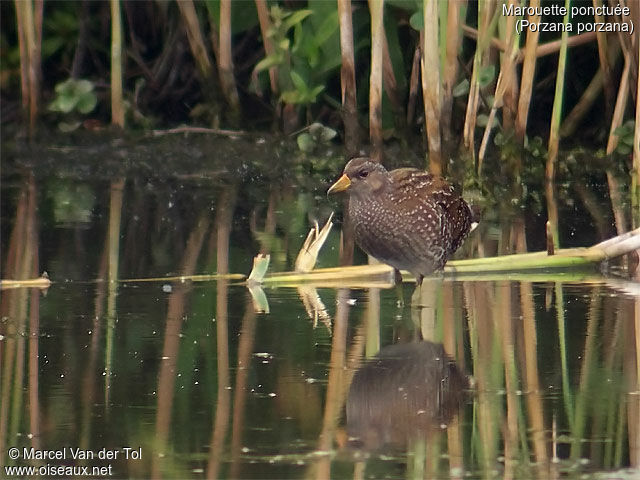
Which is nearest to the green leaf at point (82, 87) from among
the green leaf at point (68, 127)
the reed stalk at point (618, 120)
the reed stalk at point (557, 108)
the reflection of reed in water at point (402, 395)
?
the green leaf at point (68, 127)

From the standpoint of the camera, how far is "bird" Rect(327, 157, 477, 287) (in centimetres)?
647

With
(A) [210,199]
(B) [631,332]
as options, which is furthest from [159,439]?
(A) [210,199]

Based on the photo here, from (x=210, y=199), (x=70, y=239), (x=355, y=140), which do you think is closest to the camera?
(x=70, y=239)

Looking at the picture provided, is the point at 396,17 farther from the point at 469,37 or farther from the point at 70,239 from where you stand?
the point at 70,239

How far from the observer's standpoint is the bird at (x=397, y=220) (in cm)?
647

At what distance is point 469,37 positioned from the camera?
9.64 metres

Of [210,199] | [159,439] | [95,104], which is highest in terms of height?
[95,104]

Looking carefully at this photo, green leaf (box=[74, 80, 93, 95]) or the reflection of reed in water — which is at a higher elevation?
green leaf (box=[74, 80, 93, 95])

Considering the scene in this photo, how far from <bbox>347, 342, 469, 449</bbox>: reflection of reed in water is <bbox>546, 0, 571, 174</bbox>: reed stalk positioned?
2.77 metres

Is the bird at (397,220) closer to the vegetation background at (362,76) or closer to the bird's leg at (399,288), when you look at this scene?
the bird's leg at (399,288)

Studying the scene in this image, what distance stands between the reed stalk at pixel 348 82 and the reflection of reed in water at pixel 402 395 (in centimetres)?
386

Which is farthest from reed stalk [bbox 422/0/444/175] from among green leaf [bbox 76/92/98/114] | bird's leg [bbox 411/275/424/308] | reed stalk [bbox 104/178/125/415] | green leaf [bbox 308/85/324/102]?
green leaf [bbox 76/92/98/114]

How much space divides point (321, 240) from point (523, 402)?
2.17 meters

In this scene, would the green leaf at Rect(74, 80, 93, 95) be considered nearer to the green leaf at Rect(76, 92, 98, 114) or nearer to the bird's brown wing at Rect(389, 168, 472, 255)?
the green leaf at Rect(76, 92, 98, 114)
